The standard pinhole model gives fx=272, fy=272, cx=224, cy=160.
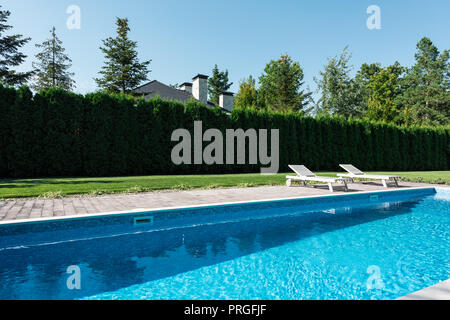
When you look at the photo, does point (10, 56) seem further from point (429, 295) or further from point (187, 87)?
point (429, 295)

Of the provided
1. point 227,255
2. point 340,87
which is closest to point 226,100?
point 340,87

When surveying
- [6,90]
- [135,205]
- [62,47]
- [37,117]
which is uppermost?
[62,47]

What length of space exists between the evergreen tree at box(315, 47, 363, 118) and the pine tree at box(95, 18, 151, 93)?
20.6 m

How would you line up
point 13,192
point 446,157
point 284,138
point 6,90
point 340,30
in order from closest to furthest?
1. point 13,192
2. point 6,90
3. point 284,138
4. point 340,30
5. point 446,157

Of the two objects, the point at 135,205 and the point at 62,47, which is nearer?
the point at 135,205

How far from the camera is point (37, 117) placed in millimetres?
11125

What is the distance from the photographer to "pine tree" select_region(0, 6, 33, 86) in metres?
24.3

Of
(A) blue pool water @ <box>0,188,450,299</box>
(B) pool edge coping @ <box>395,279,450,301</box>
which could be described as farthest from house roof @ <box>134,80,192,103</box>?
(B) pool edge coping @ <box>395,279,450,301</box>

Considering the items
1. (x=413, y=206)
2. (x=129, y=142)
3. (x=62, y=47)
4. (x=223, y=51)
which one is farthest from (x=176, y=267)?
(x=62, y=47)

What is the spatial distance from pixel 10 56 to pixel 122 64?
9.62 meters

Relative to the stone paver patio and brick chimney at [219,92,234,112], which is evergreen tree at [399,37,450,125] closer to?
brick chimney at [219,92,234,112]

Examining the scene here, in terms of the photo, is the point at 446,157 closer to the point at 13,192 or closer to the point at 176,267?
the point at 176,267

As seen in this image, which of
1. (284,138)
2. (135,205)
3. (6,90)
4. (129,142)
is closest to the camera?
(135,205)

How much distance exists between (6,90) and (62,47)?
2898 cm
